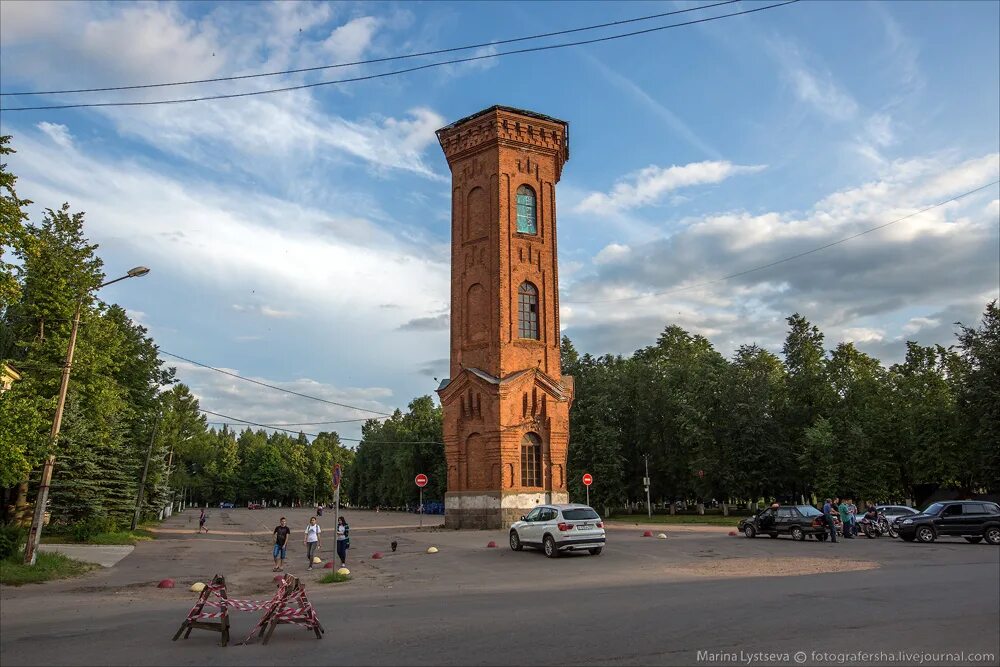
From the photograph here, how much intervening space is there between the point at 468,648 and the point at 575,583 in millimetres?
7175

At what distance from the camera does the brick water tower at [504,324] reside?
36625 mm

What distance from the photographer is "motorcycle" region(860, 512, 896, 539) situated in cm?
2942

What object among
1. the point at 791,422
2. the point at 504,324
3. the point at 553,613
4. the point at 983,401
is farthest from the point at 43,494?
the point at 791,422

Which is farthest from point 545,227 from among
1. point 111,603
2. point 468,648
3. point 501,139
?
point 468,648

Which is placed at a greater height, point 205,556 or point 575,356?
point 575,356

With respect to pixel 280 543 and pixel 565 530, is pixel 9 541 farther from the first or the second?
pixel 565 530

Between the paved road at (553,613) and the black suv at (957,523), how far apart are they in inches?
239

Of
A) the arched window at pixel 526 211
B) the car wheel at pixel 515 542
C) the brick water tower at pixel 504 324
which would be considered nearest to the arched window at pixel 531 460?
the brick water tower at pixel 504 324

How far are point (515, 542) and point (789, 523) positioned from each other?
38.8 feet

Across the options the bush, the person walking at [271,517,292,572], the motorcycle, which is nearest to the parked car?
the motorcycle

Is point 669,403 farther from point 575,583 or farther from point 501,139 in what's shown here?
point 575,583

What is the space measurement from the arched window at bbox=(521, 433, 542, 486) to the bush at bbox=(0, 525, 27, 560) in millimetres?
22899

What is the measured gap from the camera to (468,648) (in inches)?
325

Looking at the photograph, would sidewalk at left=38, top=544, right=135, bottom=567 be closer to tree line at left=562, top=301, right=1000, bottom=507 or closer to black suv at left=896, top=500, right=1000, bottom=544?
black suv at left=896, top=500, right=1000, bottom=544
